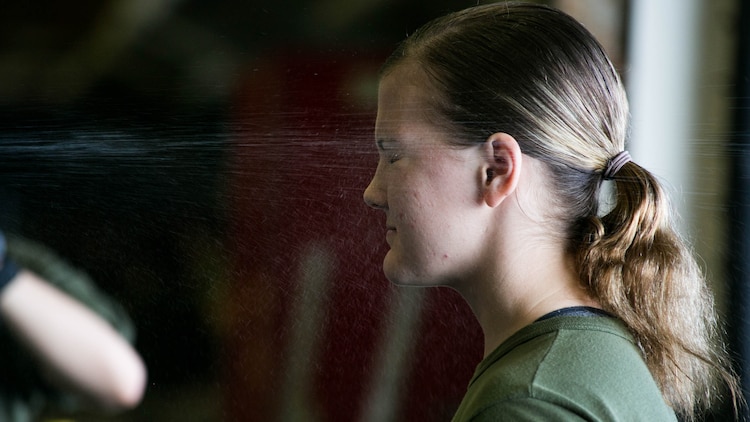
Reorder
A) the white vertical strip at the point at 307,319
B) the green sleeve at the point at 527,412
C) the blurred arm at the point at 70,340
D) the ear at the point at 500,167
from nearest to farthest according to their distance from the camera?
the green sleeve at the point at 527,412 < the ear at the point at 500,167 < the blurred arm at the point at 70,340 < the white vertical strip at the point at 307,319

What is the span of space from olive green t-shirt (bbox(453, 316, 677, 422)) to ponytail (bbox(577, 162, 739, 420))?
0.03 m

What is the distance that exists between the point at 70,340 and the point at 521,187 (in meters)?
0.47

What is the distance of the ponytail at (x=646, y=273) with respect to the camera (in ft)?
1.92

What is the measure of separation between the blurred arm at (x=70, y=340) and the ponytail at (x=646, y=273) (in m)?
0.48

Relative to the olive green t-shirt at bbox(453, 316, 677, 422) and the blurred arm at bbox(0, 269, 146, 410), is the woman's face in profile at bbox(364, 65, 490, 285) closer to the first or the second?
the olive green t-shirt at bbox(453, 316, 677, 422)

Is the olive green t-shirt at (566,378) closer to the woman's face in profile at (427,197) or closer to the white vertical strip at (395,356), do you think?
the woman's face in profile at (427,197)

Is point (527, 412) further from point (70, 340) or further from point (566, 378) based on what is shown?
point (70, 340)

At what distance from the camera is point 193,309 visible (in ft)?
2.86

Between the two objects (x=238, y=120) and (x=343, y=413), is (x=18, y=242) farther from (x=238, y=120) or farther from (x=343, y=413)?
(x=343, y=413)

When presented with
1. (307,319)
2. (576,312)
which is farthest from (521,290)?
(307,319)

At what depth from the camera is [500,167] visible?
566 mm

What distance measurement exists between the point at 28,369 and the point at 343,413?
34 centimetres

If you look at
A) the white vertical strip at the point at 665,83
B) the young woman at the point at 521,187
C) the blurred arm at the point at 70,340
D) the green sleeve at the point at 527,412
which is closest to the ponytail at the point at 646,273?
the young woman at the point at 521,187

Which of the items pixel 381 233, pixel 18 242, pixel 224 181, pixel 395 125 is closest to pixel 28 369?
pixel 18 242
